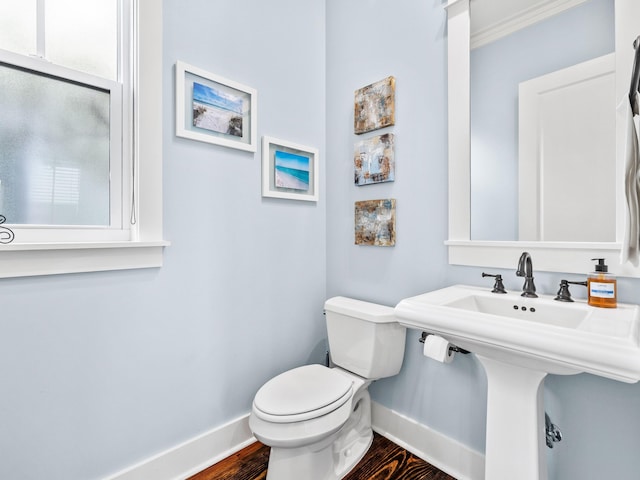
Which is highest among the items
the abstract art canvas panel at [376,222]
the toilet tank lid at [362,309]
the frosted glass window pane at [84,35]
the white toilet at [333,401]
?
the frosted glass window pane at [84,35]

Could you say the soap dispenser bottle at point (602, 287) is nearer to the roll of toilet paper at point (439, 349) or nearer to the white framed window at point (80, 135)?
the roll of toilet paper at point (439, 349)

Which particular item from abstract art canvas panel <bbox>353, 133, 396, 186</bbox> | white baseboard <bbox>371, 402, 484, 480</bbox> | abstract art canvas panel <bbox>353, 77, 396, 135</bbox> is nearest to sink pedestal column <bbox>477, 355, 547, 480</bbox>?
white baseboard <bbox>371, 402, 484, 480</bbox>

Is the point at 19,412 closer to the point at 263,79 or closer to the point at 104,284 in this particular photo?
the point at 104,284

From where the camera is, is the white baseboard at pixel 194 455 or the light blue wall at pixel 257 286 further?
the white baseboard at pixel 194 455

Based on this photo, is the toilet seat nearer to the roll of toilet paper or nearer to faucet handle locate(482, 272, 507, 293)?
the roll of toilet paper

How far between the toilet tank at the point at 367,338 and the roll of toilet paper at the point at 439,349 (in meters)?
0.20

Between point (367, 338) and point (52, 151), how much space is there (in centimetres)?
144

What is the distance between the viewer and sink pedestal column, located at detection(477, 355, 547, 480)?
0.91m

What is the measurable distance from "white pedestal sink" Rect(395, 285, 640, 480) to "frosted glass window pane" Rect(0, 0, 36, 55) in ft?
5.01

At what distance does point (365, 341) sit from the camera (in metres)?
1.46

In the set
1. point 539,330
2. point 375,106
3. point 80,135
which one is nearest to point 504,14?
point 375,106

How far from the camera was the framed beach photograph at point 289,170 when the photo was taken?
5.30 ft

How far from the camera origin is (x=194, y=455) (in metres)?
1.36

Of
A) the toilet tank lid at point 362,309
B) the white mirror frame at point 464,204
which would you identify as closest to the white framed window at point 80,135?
the toilet tank lid at point 362,309
